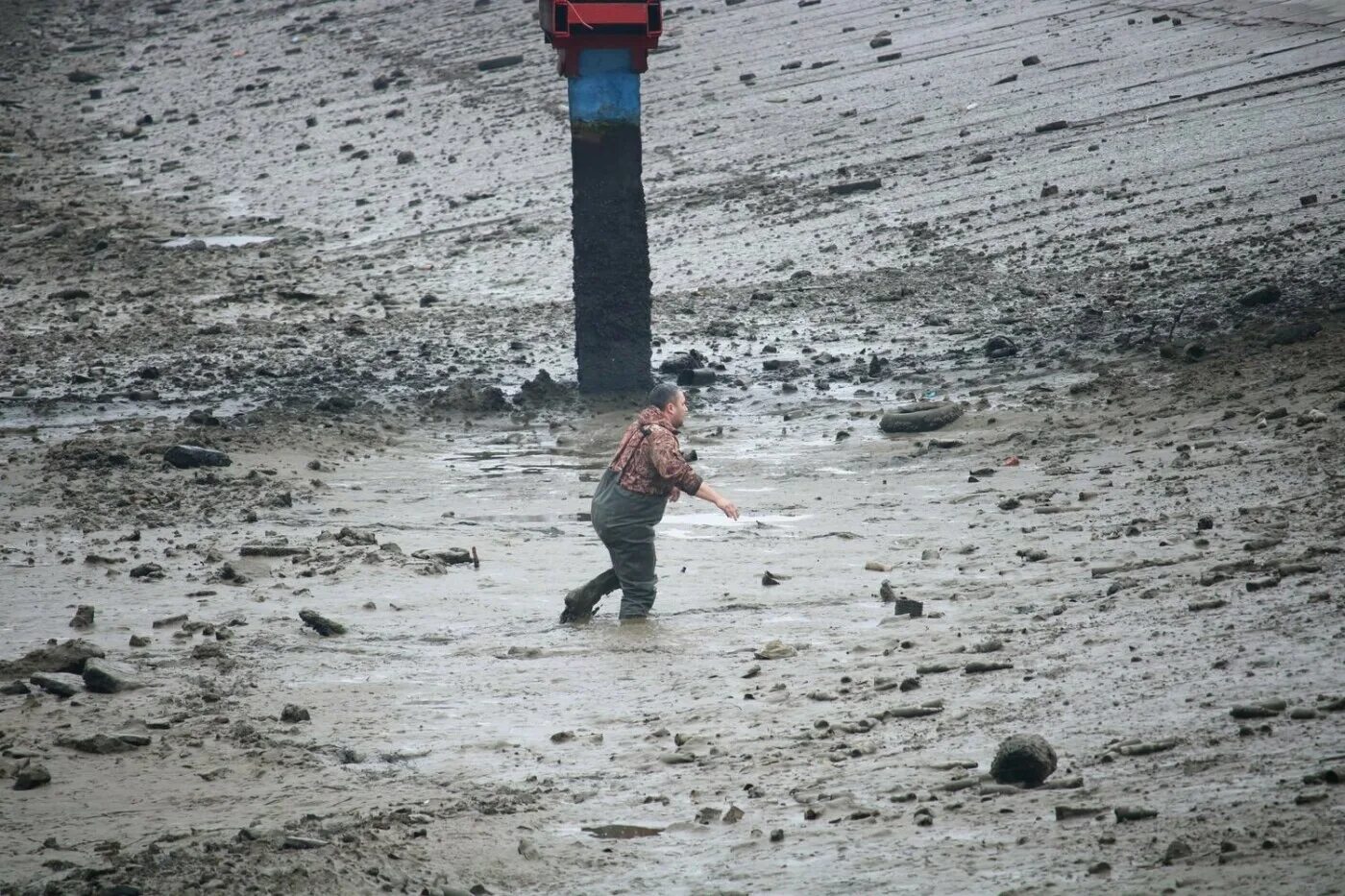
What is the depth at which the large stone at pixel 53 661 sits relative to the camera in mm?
7250

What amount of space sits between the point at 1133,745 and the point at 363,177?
1621cm

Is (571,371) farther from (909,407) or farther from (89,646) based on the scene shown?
(89,646)

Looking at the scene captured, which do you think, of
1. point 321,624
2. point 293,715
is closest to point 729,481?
point 321,624

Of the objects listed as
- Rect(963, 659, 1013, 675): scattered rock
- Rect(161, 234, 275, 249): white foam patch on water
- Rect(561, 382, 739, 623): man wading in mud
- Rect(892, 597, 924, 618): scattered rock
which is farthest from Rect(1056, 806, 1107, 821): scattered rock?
Rect(161, 234, 275, 249): white foam patch on water

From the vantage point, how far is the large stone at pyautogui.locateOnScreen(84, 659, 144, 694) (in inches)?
275

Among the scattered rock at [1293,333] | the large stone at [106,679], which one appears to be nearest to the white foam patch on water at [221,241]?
the scattered rock at [1293,333]

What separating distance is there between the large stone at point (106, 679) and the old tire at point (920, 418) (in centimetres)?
610

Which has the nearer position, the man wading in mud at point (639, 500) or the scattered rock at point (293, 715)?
the scattered rock at point (293, 715)

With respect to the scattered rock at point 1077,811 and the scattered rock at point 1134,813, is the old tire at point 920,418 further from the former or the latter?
the scattered rock at point 1134,813

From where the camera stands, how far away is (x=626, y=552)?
842 cm

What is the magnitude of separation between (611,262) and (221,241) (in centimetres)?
683

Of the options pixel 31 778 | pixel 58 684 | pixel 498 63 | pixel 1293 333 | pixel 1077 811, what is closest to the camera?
pixel 1077 811

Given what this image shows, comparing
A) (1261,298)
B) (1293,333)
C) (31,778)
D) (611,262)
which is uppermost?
(611,262)

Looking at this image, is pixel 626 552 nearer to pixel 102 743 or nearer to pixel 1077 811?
pixel 102 743
